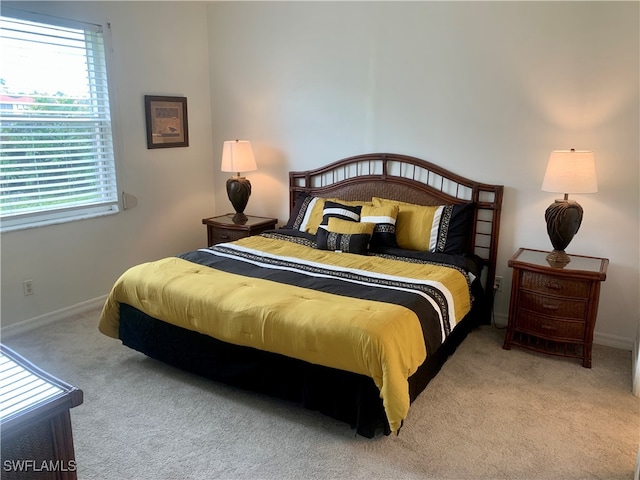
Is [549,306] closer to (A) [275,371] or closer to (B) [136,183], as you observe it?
(A) [275,371]

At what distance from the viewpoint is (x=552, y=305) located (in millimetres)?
3143

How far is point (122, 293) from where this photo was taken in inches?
121

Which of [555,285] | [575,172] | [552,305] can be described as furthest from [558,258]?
[575,172]

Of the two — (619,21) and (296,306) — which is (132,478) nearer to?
(296,306)

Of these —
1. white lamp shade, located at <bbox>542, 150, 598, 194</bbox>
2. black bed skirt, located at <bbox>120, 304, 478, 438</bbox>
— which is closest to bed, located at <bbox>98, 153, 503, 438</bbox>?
black bed skirt, located at <bbox>120, 304, 478, 438</bbox>

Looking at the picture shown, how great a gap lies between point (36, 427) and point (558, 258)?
300 centimetres

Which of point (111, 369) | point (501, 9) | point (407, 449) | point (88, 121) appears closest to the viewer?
point (407, 449)

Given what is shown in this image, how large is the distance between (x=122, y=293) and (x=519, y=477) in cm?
238

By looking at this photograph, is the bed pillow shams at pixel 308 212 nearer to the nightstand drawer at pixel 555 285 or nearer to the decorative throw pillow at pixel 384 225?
the decorative throw pillow at pixel 384 225

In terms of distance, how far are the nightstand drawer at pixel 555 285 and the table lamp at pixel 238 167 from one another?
241cm

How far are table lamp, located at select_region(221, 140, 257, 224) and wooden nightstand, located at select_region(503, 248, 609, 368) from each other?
235cm

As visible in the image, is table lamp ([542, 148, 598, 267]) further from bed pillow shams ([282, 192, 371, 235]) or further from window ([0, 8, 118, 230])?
window ([0, 8, 118, 230])

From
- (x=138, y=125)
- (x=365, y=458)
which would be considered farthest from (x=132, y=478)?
(x=138, y=125)

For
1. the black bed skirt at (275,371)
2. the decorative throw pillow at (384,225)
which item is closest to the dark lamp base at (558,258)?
the black bed skirt at (275,371)
